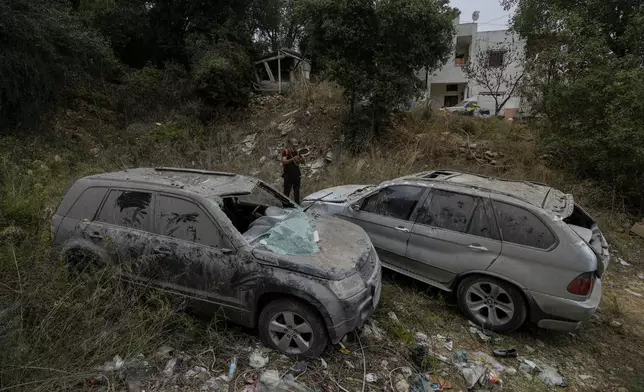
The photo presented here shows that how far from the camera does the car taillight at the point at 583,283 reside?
12.1 feet

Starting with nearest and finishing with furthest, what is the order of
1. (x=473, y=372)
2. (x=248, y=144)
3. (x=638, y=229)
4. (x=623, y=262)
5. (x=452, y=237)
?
(x=473, y=372) < (x=452, y=237) < (x=623, y=262) < (x=638, y=229) < (x=248, y=144)

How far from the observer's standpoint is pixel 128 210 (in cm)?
389

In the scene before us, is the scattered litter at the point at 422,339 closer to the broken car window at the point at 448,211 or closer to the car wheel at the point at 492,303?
the car wheel at the point at 492,303

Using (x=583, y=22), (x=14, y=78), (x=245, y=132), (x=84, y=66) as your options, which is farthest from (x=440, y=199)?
(x=84, y=66)

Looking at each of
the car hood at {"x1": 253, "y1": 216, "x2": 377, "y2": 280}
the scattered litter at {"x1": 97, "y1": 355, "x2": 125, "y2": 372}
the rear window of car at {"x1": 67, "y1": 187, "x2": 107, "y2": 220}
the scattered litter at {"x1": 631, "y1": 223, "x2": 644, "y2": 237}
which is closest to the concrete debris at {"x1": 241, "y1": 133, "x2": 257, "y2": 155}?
the rear window of car at {"x1": 67, "y1": 187, "x2": 107, "y2": 220}

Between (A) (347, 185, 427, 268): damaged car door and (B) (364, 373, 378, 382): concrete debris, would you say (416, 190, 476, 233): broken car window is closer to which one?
(A) (347, 185, 427, 268): damaged car door

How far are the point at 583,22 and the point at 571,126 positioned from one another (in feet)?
9.46

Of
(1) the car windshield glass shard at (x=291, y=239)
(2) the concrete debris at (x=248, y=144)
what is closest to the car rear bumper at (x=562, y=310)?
(1) the car windshield glass shard at (x=291, y=239)

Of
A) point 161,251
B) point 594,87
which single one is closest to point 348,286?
point 161,251

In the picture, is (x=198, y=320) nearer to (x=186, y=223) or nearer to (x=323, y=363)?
(x=186, y=223)

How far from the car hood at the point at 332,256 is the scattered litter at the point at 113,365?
1.35 metres

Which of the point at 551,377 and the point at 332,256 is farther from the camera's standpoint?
the point at 551,377

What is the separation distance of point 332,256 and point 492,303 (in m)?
2.05

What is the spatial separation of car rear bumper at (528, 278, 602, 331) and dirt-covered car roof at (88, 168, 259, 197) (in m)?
3.36
